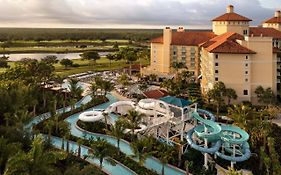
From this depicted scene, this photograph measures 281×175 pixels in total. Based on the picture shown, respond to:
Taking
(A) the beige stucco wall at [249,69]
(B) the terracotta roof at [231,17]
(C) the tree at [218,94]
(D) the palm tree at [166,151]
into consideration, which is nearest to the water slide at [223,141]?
(D) the palm tree at [166,151]

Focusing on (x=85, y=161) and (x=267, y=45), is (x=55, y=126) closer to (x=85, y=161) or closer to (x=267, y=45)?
(x=85, y=161)

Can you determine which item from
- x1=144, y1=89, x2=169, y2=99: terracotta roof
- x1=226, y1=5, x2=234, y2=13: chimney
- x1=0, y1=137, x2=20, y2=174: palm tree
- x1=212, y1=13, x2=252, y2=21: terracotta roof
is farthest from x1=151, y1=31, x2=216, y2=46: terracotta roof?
x1=0, y1=137, x2=20, y2=174: palm tree

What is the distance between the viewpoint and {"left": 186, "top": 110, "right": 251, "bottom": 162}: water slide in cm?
2495

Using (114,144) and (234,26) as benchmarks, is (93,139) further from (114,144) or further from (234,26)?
(234,26)

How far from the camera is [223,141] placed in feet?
86.4

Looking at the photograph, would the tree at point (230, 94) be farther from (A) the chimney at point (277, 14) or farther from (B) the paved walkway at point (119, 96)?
(A) the chimney at point (277, 14)

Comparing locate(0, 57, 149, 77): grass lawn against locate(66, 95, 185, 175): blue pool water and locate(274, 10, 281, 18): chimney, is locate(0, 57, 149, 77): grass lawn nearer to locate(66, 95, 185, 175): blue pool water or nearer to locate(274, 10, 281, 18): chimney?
locate(274, 10, 281, 18): chimney

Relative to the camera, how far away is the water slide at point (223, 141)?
2495cm

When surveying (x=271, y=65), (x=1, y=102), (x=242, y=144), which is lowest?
(x=242, y=144)

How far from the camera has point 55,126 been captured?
3058cm

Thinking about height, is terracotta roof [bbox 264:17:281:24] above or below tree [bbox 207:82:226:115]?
above

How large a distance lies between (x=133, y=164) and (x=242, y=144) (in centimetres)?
863

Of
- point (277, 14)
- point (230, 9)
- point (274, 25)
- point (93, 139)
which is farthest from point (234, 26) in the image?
point (93, 139)

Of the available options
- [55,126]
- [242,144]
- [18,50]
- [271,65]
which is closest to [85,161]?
[55,126]
